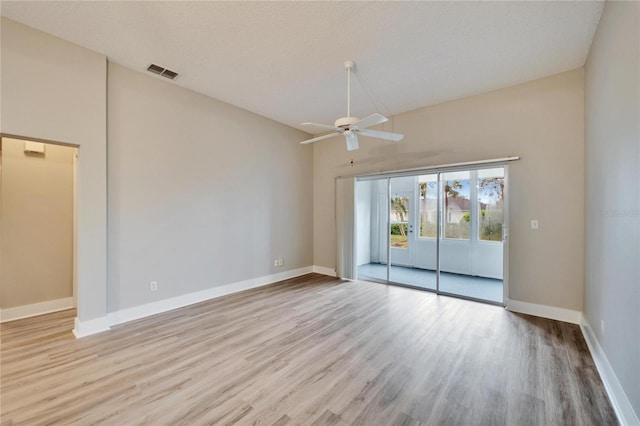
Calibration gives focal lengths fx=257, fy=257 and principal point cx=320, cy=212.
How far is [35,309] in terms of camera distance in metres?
3.56

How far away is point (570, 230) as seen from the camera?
339 centimetres

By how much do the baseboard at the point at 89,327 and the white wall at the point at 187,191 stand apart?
0.21m

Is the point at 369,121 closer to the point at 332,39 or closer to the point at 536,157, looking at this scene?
the point at 332,39

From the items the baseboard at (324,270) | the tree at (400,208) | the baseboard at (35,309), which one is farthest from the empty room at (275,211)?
the tree at (400,208)

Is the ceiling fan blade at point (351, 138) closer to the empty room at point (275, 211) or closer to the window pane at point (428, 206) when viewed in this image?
the empty room at point (275, 211)

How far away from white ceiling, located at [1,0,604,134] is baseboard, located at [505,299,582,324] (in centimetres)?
318

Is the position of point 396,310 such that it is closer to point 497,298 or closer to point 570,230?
point 497,298

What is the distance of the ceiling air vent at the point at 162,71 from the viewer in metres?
3.39

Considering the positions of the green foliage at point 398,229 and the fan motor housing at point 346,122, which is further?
the green foliage at point 398,229

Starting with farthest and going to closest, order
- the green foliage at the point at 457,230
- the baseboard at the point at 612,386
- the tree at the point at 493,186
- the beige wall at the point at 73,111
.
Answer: the green foliage at the point at 457,230 < the tree at the point at 493,186 < the beige wall at the point at 73,111 < the baseboard at the point at 612,386

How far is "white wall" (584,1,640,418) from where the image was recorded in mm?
1707

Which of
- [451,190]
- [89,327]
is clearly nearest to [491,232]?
[451,190]

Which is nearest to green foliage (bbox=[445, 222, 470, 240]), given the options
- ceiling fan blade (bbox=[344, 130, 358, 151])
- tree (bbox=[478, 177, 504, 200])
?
tree (bbox=[478, 177, 504, 200])

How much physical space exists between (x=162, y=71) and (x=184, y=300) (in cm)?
329
